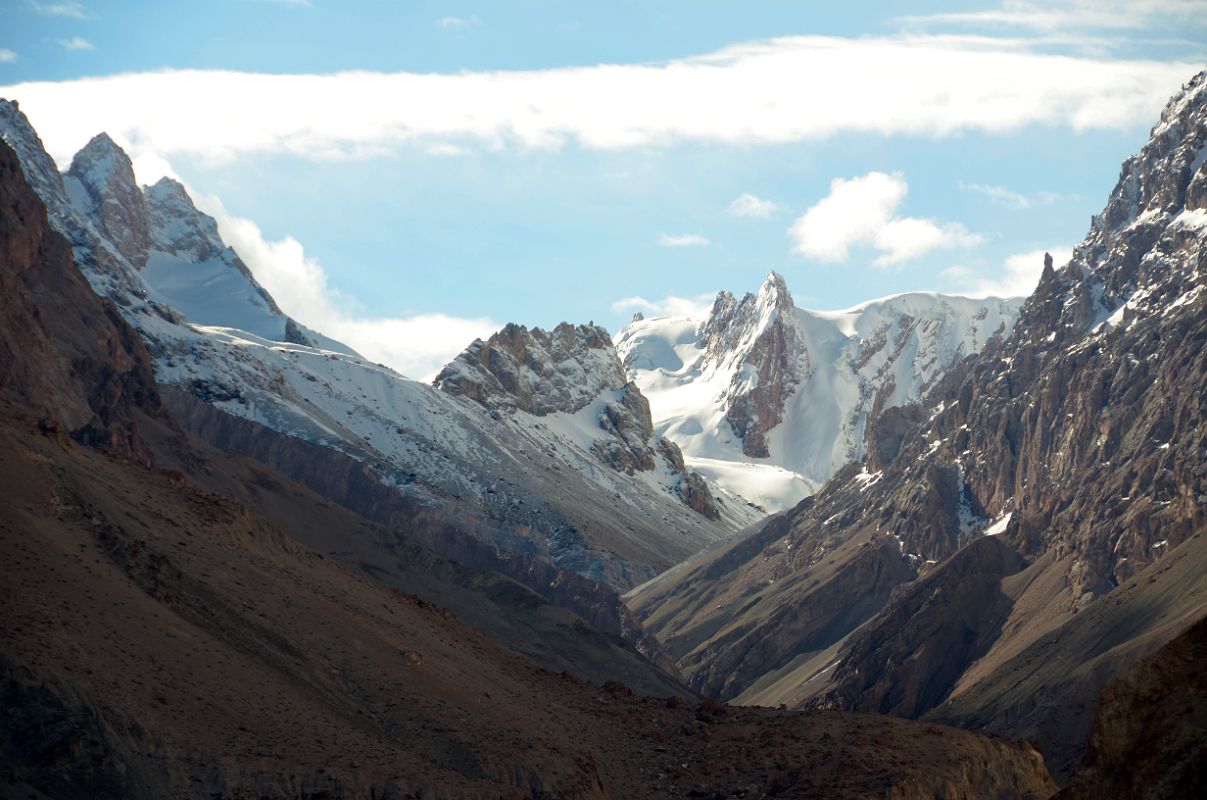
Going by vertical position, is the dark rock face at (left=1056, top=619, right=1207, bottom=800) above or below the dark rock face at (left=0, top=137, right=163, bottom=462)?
below

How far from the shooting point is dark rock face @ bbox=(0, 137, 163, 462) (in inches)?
5871

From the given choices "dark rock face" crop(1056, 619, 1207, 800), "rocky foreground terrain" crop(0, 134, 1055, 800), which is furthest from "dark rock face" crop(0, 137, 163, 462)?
"dark rock face" crop(1056, 619, 1207, 800)

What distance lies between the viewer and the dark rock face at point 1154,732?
27.9m

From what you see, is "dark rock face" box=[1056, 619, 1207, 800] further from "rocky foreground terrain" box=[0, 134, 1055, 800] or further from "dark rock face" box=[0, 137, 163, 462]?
"dark rock face" box=[0, 137, 163, 462]

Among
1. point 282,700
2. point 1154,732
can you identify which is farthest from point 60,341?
point 1154,732

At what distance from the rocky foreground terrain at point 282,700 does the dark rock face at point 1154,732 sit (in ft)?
106

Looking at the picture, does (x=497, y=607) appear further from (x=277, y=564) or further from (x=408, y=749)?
(x=408, y=749)

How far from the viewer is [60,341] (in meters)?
174

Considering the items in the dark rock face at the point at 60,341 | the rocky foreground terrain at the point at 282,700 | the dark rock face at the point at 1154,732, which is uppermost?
the dark rock face at the point at 60,341

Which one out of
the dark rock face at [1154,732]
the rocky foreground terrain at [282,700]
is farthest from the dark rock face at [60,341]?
the dark rock face at [1154,732]

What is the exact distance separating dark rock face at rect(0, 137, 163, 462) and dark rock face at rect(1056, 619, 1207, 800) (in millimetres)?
117247

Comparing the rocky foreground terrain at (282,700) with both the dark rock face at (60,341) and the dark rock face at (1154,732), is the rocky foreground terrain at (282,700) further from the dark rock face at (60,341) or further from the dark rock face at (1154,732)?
the dark rock face at (60,341)

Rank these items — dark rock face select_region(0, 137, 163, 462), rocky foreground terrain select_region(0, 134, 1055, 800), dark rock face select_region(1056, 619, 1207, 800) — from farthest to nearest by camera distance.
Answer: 1. dark rock face select_region(0, 137, 163, 462)
2. rocky foreground terrain select_region(0, 134, 1055, 800)
3. dark rock face select_region(1056, 619, 1207, 800)

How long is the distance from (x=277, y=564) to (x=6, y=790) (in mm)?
30727
